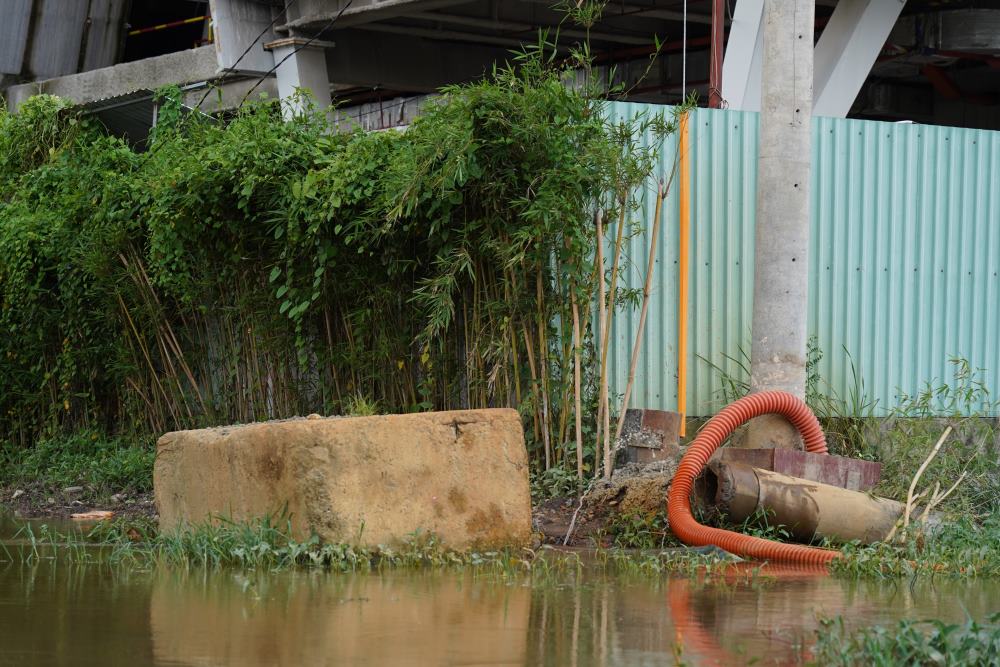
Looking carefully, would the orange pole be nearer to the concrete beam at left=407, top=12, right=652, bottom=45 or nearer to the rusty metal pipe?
the rusty metal pipe

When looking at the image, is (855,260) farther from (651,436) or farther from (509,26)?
(509,26)

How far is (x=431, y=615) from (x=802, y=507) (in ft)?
7.75

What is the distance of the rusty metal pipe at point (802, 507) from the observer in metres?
5.62

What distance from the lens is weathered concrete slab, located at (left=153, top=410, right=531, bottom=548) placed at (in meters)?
5.03

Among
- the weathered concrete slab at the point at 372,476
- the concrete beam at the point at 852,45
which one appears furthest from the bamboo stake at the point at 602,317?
the concrete beam at the point at 852,45

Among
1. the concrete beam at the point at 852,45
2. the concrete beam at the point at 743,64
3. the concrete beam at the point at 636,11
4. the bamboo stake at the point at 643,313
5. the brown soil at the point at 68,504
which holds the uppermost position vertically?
the concrete beam at the point at 636,11

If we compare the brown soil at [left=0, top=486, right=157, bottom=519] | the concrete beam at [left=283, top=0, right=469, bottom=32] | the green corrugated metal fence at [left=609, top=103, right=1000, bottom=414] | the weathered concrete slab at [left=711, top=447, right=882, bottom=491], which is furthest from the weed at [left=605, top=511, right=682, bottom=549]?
the concrete beam at [left=283, top=0, right=469, bottom=32]

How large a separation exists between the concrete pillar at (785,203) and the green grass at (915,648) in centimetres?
352

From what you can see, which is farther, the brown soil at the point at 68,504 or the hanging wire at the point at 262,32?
the hanging wire at the point at 262,32

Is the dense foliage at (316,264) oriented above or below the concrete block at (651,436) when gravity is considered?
above

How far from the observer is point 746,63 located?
27.8ft

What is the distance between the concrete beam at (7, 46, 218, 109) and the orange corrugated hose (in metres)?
8.72

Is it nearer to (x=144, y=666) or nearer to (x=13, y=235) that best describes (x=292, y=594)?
(x=144, y=666)

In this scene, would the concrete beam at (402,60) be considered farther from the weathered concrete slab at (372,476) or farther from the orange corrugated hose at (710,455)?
the weathered concrete slab at (372,476)
